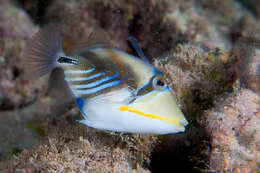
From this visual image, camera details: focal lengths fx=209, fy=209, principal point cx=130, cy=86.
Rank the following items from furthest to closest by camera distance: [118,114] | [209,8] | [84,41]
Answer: [209,8] → [84,41] → [118,114]

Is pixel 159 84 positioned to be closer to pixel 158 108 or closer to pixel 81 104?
pixel 158 108

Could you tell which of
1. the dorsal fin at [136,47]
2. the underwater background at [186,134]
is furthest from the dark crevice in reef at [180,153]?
the dorsal fin at [136,47]

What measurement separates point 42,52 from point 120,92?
0.71 m

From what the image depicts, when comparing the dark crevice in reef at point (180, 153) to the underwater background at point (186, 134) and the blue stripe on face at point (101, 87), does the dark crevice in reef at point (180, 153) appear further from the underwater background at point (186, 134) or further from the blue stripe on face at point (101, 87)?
the blue stripe on face at point (101, 87)

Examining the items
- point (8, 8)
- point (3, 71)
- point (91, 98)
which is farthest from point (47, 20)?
point (91, 98)

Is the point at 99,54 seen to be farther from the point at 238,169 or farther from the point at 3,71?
the point at 3,71

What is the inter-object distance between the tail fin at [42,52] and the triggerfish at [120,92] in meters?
0.06

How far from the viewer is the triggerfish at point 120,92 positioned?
1.28m

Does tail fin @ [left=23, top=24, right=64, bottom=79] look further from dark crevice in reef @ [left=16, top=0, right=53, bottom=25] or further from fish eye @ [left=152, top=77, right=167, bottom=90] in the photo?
dark crevice in reef @ [left=16, top=0, right=53, bottom=25]

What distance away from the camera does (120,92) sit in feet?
4.37

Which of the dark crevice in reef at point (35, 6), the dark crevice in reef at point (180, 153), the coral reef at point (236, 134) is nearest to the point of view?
the coral reef at point (236, 134)

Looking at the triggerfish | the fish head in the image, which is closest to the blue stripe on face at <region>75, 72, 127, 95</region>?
the triggerfish

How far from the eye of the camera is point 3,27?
3.71 meters

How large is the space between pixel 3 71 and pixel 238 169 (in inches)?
150
